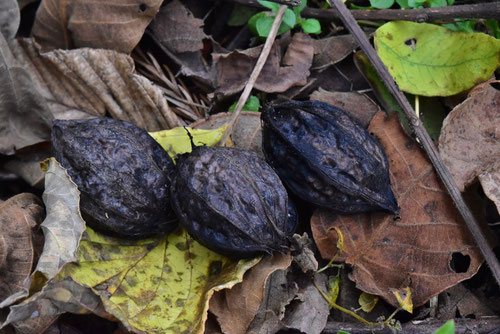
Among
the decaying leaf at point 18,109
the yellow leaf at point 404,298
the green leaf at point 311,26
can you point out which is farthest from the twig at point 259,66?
the yellow leaf at point 404,298

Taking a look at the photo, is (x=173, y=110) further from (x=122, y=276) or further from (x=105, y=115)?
(x=122, y=276)

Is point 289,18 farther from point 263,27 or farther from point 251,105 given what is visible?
point 251,105

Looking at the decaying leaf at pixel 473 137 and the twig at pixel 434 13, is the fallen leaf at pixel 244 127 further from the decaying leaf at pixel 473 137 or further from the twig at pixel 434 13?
the decaying leaf at pixel 473 137

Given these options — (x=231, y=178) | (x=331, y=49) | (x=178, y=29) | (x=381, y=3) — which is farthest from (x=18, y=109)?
(x=381, y=3)

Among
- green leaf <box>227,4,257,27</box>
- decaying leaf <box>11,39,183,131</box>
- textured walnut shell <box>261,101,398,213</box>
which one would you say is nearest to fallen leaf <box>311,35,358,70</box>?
green leaf <box>227,4,257,27</box>

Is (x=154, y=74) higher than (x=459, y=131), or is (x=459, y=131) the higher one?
(x=459, y=131)

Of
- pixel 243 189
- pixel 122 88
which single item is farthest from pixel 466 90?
pixel 122 88

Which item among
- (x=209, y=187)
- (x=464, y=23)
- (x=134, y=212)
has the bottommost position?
(x=134, y=212)
